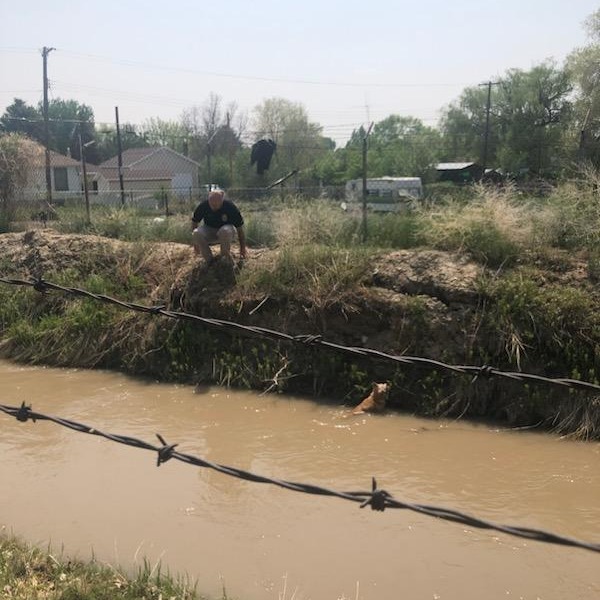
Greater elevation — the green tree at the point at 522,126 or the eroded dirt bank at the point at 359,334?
the green tree at the point at 522,126

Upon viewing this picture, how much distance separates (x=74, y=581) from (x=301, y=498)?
211cm

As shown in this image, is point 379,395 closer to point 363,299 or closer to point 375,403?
point 375,403

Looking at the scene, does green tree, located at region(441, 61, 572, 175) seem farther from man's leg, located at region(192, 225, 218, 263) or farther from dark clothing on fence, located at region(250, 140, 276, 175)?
man's leg, located at region(192, 225, 218, 263)

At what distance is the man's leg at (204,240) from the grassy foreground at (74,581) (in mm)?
5689

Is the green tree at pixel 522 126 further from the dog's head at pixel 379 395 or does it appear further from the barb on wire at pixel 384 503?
the barb on wire at pixel 384 503

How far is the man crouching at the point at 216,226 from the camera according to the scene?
9.19 m

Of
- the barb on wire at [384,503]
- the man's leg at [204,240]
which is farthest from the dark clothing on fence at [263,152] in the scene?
the barb on wire at [384,503]

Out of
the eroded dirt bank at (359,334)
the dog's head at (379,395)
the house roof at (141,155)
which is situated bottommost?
the dog's head at (379,395)

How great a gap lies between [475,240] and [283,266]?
7.73 feet

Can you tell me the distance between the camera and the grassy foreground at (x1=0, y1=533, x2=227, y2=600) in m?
3.39

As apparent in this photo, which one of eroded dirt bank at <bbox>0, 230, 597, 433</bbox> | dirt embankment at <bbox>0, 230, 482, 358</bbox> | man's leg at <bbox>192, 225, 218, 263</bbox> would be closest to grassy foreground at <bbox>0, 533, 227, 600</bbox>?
eroded dirt bank at <bbox>0, 230, 597, 433</bbox>

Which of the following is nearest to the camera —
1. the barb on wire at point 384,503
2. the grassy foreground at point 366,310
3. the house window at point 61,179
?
the barb on wire at point 384,503

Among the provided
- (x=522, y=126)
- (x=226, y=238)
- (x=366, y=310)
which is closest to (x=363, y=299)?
(x=366, y=310)

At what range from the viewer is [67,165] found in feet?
152
